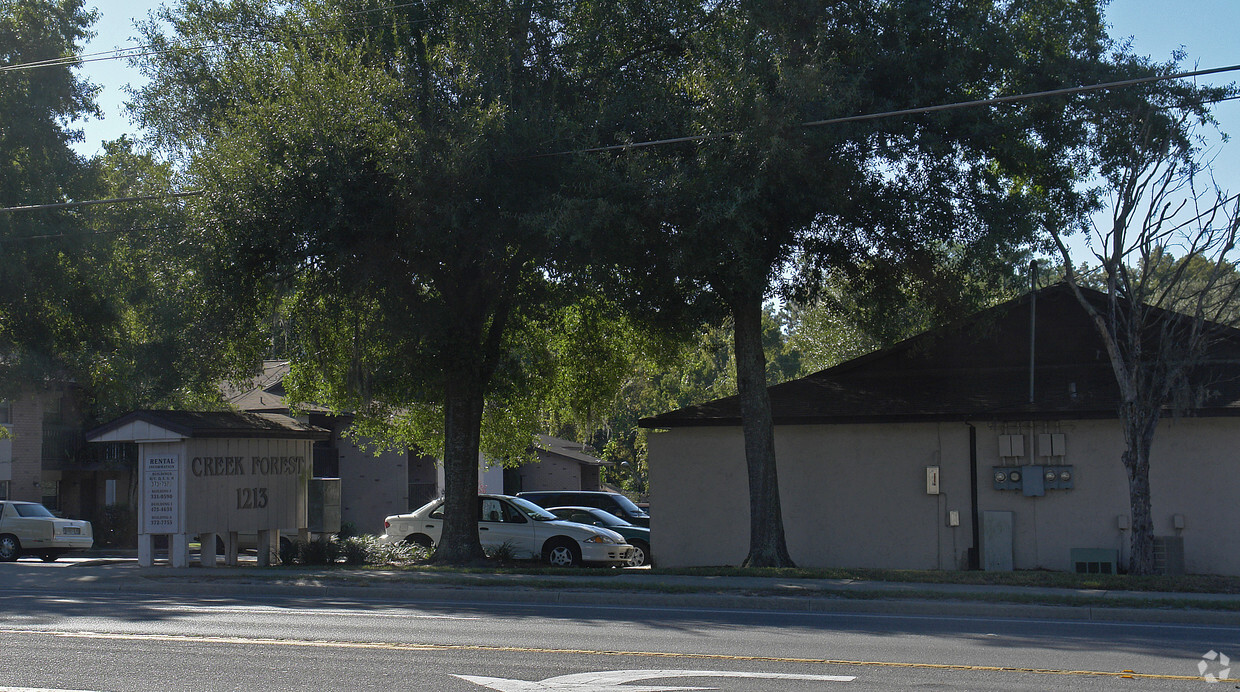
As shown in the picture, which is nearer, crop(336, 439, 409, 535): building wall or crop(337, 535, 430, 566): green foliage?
crop(337, 535, 430, 566): green foliage

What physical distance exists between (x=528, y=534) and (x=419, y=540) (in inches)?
106

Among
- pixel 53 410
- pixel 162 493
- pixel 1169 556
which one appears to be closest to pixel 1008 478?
pixel 1169 556

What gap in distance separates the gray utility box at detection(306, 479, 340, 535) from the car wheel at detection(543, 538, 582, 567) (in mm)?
5372

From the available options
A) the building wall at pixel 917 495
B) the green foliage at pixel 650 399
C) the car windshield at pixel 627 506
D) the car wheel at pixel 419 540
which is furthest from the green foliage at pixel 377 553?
the green foliage at pixel 650 399

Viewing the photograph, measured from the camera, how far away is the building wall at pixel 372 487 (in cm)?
3481

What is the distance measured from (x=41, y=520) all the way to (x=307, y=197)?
1424cm

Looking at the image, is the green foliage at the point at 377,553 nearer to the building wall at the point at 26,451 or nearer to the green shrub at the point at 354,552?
the green shrub at the point at 354,552

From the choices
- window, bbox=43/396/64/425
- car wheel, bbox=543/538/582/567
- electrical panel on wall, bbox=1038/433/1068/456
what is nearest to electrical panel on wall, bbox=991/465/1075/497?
electrical panel on wall, bbox=1038/433/1068/456

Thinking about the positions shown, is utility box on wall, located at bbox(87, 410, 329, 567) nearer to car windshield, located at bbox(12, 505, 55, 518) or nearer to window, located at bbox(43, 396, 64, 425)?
car windshield, located at bbox(12, 505, 55, 518)

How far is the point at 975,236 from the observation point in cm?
1684

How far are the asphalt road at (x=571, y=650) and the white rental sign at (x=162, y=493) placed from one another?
5046mm

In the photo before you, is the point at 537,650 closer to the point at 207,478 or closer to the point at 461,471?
the point at 461,471

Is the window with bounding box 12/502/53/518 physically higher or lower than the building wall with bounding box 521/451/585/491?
lower

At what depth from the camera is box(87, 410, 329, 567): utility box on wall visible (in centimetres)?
1806
